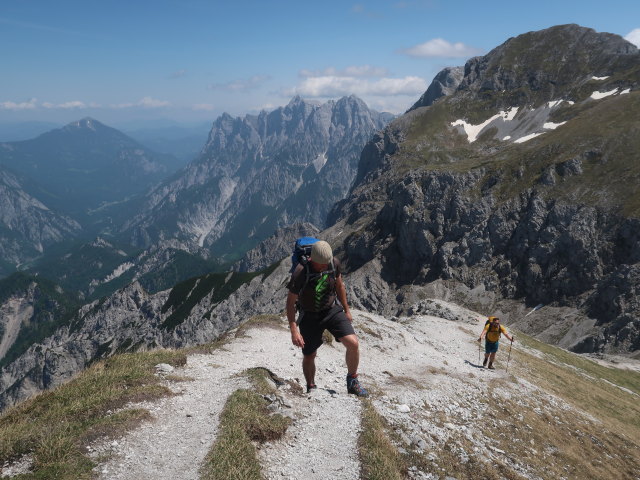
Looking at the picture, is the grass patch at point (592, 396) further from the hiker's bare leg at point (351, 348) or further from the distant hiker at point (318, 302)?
the distant hiker at point (318, 302)

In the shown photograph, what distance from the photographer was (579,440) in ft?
56.1

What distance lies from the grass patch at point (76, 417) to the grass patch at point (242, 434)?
7.53 feet

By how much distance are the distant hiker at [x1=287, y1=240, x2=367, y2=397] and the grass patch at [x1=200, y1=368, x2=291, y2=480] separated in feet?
6.86

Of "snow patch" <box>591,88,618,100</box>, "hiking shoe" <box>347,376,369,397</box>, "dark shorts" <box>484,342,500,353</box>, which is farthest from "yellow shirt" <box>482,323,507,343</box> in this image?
"snow patch" <box>591,88,618,100</box>

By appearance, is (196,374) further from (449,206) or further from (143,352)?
(449,206)

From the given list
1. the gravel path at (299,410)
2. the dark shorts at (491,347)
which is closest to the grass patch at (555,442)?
the gravel path at (299,410)

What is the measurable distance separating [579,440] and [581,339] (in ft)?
302

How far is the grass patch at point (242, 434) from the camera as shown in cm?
822

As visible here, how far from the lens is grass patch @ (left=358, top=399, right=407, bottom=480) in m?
8.95

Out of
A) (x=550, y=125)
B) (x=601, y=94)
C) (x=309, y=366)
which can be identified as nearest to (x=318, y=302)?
(x=309, y=366)

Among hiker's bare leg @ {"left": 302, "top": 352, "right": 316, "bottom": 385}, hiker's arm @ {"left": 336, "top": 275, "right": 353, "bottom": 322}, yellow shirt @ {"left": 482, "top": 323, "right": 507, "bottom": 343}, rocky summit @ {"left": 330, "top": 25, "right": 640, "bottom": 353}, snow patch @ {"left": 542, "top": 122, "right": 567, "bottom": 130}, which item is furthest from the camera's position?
snow patch @ {"left": 542, "top": 122, "right": 567, "bottom": 130}

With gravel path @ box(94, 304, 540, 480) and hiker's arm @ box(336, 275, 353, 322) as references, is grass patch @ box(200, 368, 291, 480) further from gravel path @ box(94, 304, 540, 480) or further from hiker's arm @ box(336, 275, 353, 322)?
hiker's arm @ box(336, 275, 353, 322)

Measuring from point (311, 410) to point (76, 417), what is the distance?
20.6ft

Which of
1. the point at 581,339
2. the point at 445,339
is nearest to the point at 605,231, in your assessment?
the point at 581,339
